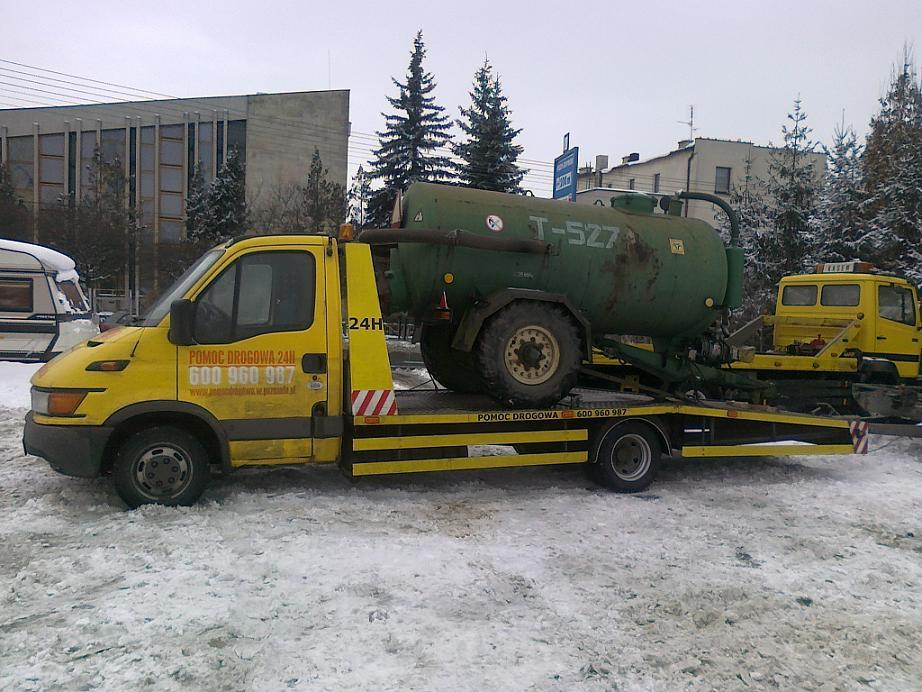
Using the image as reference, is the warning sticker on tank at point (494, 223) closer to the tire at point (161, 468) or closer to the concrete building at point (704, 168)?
the tire at point (161, 468)

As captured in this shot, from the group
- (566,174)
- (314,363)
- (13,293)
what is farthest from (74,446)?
(566,174)

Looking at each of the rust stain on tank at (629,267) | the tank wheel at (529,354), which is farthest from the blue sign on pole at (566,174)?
the tank wheel at (529,354)

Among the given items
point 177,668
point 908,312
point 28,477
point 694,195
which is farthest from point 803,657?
point 908,312

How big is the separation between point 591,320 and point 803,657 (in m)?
4.24

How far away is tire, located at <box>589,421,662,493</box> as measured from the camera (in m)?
7.16

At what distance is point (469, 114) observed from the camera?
27.5 metres

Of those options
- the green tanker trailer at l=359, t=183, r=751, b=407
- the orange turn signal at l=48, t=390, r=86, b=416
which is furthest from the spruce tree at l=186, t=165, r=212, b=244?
the orange turn signal at l=48, t=390, r=86, b=416

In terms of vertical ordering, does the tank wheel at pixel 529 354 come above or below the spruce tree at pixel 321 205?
below

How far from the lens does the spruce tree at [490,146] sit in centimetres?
2650

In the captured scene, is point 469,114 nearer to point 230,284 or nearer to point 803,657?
point 230,284

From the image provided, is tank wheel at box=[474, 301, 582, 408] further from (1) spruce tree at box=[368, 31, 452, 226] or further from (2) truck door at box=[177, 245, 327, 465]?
(1) spruce tree at box=[368, 31, 452, 226]

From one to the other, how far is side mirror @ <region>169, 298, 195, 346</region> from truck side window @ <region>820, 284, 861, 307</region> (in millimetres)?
10032

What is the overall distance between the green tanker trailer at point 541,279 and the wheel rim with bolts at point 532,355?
0.01m

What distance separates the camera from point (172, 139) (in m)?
40.4
